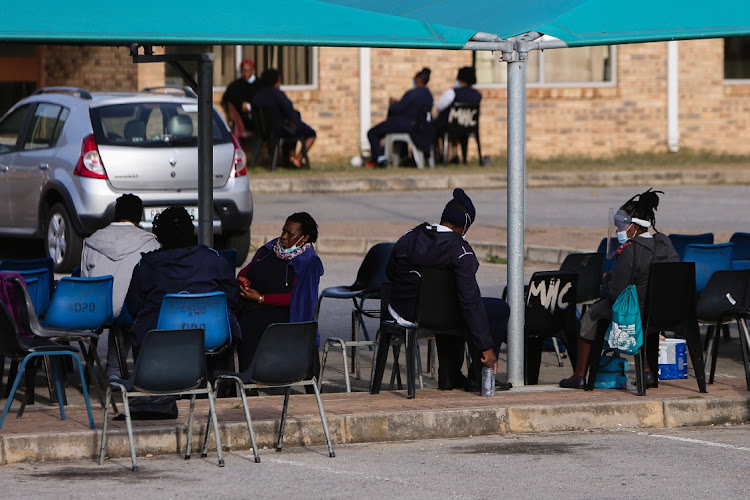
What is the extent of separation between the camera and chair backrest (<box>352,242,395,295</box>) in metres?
10.8

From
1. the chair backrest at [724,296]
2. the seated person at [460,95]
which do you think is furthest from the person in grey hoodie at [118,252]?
the seated person at [460,95]

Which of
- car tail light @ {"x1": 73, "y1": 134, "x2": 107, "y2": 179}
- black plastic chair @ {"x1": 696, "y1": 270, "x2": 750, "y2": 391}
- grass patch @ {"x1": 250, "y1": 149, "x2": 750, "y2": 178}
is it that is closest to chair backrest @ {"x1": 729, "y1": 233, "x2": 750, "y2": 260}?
black plastic chair @ {"x1": 696, "y1": 270, "x2": 750, "y2": 391}

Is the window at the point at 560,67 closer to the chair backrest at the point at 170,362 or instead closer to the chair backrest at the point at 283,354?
the chair backrest at the point at 283,354

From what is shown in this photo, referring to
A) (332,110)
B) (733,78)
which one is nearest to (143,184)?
(332,110)

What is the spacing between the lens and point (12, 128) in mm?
15117

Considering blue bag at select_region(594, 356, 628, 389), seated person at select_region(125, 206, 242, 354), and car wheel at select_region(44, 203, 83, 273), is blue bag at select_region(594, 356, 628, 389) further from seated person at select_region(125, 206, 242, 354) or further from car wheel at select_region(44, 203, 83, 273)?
car wheel at select_region(44, 203, 83, 273)

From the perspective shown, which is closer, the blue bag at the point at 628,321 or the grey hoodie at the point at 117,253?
the blue bag at the point at 628,321

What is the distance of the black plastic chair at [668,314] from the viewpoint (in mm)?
8945

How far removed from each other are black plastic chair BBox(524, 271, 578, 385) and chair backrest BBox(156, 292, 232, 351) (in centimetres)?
224


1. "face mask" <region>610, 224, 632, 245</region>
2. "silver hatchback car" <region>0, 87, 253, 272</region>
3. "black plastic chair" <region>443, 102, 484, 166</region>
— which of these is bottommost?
"face mask" <region>610, 224, 632, 245</region>

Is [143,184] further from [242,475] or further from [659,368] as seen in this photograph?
[242,475]

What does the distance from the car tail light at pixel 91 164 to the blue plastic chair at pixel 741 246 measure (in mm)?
5869

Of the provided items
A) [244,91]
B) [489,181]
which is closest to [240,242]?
[489,181]

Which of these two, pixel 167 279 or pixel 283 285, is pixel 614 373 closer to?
pixel 283 285
